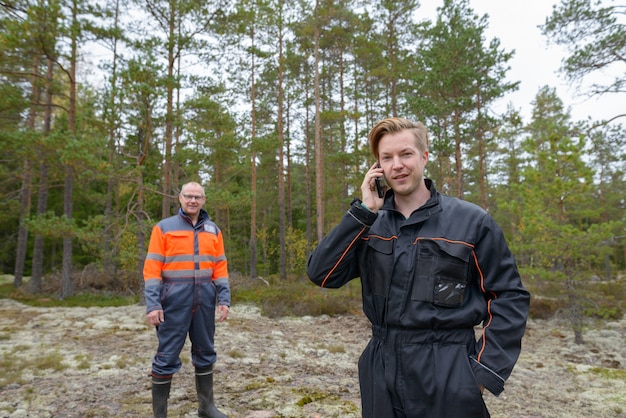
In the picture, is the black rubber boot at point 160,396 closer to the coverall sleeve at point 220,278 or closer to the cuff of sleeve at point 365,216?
the coverall sleeve at point 220,278

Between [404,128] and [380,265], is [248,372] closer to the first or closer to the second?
[380,265]

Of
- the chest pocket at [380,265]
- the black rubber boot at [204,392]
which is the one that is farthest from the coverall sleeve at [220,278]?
the chest pocket at [380,265]

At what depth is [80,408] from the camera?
12.9ft

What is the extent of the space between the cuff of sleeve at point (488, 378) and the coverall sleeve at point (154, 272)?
9.13 ft

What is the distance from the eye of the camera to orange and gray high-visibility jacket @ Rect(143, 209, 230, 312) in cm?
349

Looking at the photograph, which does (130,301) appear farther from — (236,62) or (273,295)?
(236,62)

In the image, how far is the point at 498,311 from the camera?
5.24ft

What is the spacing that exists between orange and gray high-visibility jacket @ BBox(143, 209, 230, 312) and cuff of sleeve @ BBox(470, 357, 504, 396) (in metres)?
2.75

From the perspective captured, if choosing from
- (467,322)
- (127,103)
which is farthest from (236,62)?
(467,322)

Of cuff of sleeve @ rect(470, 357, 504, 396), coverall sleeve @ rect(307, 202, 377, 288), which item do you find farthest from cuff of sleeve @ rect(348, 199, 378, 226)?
cuff of sleeve @ rect(470, 357, 504, 396)

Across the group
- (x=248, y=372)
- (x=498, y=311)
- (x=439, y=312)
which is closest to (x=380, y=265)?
(x=439, y=312)

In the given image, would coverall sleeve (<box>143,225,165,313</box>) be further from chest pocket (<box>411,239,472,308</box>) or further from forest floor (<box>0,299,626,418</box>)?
chest pocket (<box>411,239,472,308</box>)

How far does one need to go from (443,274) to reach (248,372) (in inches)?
174

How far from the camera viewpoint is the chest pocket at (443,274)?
162 cm
